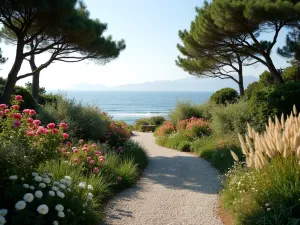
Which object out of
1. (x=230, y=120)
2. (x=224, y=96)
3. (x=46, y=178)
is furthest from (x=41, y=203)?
(x=224, y=96)

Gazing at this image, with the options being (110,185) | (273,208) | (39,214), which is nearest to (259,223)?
(273,208)

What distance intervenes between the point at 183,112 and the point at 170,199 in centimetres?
1163

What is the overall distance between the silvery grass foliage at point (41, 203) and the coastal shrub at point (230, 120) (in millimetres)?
7724

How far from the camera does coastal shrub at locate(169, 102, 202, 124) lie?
16.8 metres

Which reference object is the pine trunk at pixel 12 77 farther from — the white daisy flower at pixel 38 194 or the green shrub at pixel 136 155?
the white daisy flower at pixel 38 194

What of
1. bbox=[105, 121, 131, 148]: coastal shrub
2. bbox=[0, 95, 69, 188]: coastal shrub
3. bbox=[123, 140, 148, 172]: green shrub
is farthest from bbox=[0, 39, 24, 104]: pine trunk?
bbox=[0, 95, 69, 188]: coastal shrub

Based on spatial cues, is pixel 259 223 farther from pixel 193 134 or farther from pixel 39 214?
pixel 193 134

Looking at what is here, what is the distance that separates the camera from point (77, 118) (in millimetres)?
9477

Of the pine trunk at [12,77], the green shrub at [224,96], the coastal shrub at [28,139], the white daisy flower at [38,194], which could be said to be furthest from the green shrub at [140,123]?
the white daisy flower at [38,194]

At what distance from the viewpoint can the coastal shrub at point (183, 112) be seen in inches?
659

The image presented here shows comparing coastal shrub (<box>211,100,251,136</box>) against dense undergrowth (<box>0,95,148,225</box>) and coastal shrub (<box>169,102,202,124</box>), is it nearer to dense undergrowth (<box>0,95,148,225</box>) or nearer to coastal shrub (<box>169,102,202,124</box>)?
coastal shrub (<box>169,102,202,124</box>)

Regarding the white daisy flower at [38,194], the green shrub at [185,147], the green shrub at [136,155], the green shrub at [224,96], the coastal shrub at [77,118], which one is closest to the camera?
the white daisy flower at [38,194]

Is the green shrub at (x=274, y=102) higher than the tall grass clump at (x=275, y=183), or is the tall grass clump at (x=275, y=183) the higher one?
the green shrub at (x=274, y=102)

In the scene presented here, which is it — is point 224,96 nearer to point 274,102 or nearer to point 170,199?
point 274,102
